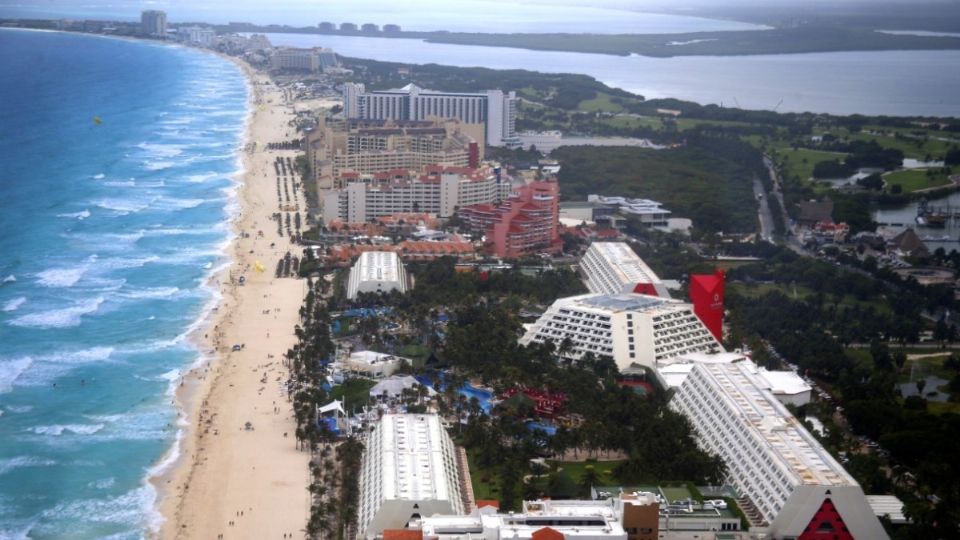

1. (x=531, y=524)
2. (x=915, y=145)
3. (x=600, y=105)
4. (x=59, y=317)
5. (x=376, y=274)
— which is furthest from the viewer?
(x=600, y=105)

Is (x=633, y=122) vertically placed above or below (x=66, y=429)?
above

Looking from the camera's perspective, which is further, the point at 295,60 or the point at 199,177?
the point at 295,60

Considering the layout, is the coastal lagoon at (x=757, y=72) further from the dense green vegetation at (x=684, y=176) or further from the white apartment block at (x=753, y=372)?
the white apartment block at (x=753, y=372)

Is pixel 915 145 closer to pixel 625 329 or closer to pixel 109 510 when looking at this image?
pixel 625 329

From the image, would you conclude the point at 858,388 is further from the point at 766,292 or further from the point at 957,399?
the point at 766,292

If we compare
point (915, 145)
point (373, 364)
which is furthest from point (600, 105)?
point (373, 364)

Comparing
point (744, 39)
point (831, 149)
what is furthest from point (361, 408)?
point (744, 39)

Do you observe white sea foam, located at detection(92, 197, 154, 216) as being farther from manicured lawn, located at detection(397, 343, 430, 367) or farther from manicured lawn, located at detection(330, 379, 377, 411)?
manicured lawn, located at detection(330, 379, 377, 411)
